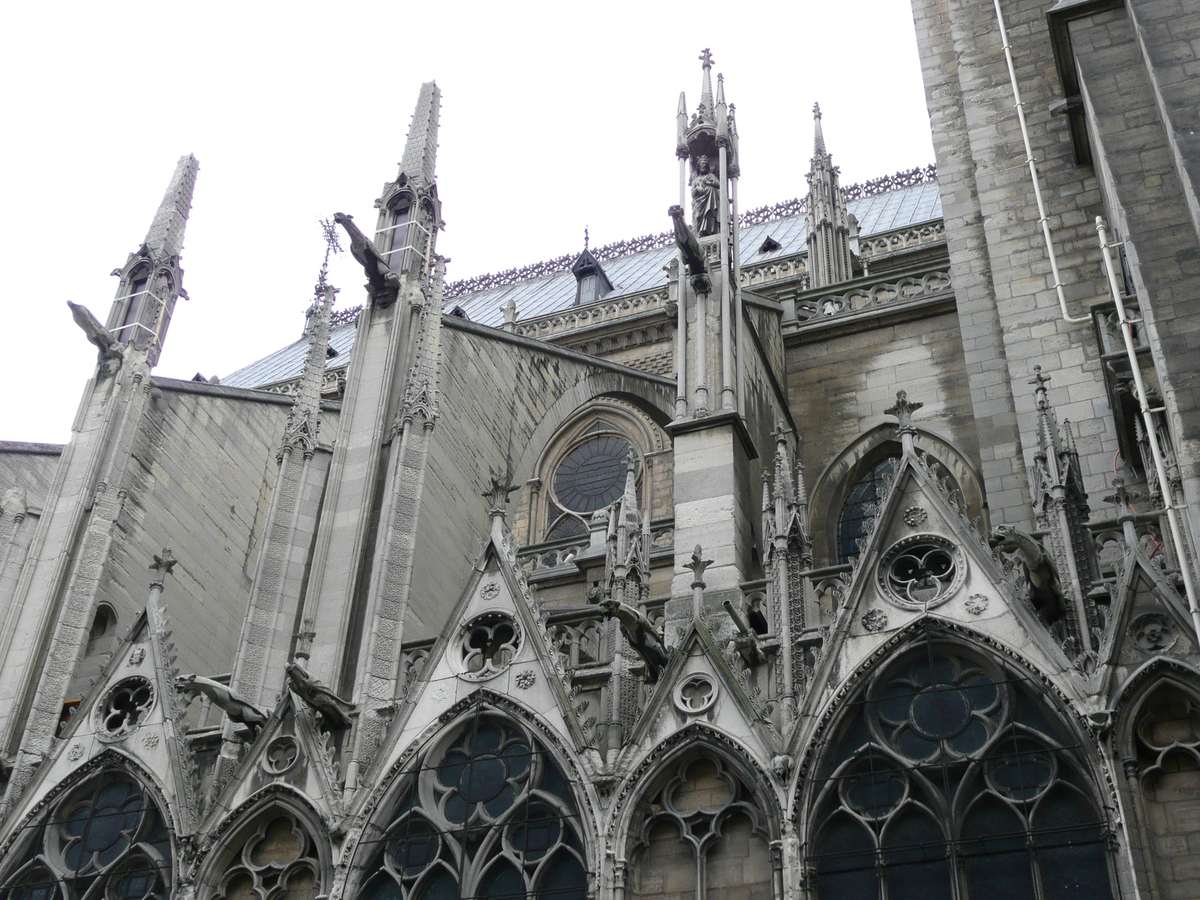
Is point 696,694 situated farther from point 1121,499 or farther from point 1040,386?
point 1040,386

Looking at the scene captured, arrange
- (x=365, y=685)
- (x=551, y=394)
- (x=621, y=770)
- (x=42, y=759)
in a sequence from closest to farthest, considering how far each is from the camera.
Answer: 1. (x=621, y=770)
2. (x=365, y=685)
3. (x=42, y=759)
4. (x=551, y=394)

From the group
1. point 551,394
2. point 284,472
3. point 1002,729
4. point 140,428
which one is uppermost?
point 551,394

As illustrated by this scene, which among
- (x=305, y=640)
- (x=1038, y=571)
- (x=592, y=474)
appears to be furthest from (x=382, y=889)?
(x=592, y=474)

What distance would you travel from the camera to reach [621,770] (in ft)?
41.4

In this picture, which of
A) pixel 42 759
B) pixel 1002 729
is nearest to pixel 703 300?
pixel 1002 729

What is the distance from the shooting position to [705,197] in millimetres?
17578

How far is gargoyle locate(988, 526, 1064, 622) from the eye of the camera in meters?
11.9

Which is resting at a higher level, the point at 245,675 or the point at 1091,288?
the point at 1091,288

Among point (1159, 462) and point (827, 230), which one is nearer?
point (1159, 462)

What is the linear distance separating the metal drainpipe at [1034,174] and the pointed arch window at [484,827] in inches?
294

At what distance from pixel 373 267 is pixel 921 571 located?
323 inches

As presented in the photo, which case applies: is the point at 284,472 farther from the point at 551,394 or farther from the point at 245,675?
the point at 551,394

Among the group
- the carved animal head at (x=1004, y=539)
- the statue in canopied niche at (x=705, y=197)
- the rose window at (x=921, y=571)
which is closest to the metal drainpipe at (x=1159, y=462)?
the carved animal head at (x=1004, y=539)

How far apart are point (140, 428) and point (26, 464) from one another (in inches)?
169
